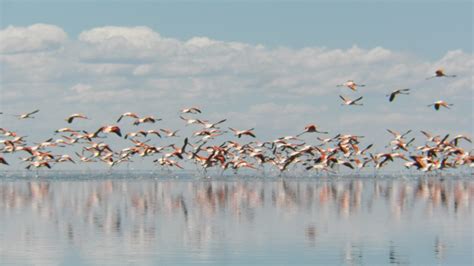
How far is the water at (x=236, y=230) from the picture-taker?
26797 mm

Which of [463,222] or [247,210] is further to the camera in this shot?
[247,210]

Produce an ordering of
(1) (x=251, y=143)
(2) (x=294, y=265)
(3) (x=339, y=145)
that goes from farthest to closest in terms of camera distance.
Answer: (1) (x=251, y=143) < (3) (x=339, y=145) < (2) (x=294, y=265)

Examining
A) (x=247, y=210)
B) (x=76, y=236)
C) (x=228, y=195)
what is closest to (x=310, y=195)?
(x=228, y=195)

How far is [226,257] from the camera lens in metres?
26.9

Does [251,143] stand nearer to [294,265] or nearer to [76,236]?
[76,236]

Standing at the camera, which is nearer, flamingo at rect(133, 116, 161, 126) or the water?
the water

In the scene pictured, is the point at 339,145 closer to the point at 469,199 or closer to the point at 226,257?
the point at 469,199

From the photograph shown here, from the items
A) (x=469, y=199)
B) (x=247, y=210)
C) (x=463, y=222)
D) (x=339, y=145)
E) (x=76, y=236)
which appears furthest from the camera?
(x=339, y=145)

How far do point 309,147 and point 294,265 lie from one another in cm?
4407

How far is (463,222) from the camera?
36.2m

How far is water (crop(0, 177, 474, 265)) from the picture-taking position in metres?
26.8

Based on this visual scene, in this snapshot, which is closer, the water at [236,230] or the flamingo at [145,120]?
the water at [236,230]

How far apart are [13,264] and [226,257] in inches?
196

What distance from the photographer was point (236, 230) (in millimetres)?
33094
